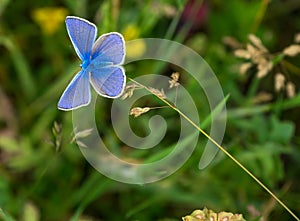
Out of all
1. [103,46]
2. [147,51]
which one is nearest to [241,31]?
[147,51]

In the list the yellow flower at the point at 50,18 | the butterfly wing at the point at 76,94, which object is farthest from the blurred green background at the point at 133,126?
the butterfly wing at the point at 76,94

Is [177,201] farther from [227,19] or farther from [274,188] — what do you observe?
[227,19]

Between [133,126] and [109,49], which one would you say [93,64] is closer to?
[109,49]

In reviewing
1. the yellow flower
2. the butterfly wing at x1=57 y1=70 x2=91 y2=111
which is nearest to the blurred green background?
the yellow flower

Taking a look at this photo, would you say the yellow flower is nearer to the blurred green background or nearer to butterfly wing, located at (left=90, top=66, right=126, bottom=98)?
the blurred green background

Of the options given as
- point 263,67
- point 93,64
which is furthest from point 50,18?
point 93,64
